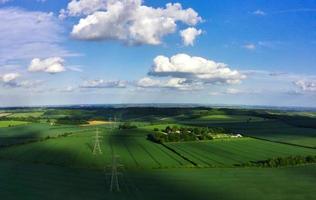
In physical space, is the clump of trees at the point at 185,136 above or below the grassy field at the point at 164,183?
above

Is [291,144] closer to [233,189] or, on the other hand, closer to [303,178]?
[303,178]

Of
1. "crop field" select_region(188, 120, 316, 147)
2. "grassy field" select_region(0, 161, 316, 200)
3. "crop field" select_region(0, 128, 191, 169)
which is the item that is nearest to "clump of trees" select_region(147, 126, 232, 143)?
"crop field" select_region(0, 128, 191, 169)

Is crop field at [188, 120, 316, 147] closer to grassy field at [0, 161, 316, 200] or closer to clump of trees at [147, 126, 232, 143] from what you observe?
clump of trees at [147, 126, 232, 143]

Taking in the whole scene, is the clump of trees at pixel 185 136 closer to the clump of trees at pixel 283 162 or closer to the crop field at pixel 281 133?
the crop field at pixel 281 133

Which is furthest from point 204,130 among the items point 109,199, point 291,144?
point 109,199

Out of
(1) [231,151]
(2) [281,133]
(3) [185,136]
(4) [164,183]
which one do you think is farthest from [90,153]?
(2) [281,133]

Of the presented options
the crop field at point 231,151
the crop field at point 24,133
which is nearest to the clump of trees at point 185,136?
the crop field at point 231,151
